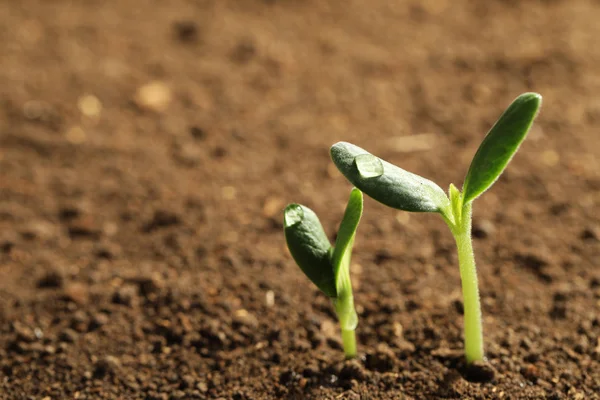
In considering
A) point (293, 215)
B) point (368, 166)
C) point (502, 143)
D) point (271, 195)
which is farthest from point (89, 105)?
point (502, 143)

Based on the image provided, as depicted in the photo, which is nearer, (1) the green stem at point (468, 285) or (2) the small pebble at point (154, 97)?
(1) the green stem at point (468, 285)

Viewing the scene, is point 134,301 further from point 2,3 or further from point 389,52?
point 2,3

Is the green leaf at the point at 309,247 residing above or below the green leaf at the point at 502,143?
below

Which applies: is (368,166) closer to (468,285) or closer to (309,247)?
(309,247)

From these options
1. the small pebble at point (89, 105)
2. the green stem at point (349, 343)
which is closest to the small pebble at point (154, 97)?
the small pebble at point (89, 105)

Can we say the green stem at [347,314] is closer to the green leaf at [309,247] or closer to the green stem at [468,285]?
the green leaf at [309,247]

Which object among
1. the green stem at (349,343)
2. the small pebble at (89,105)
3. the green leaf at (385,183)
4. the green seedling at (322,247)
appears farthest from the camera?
the small pebble at (89,105)
